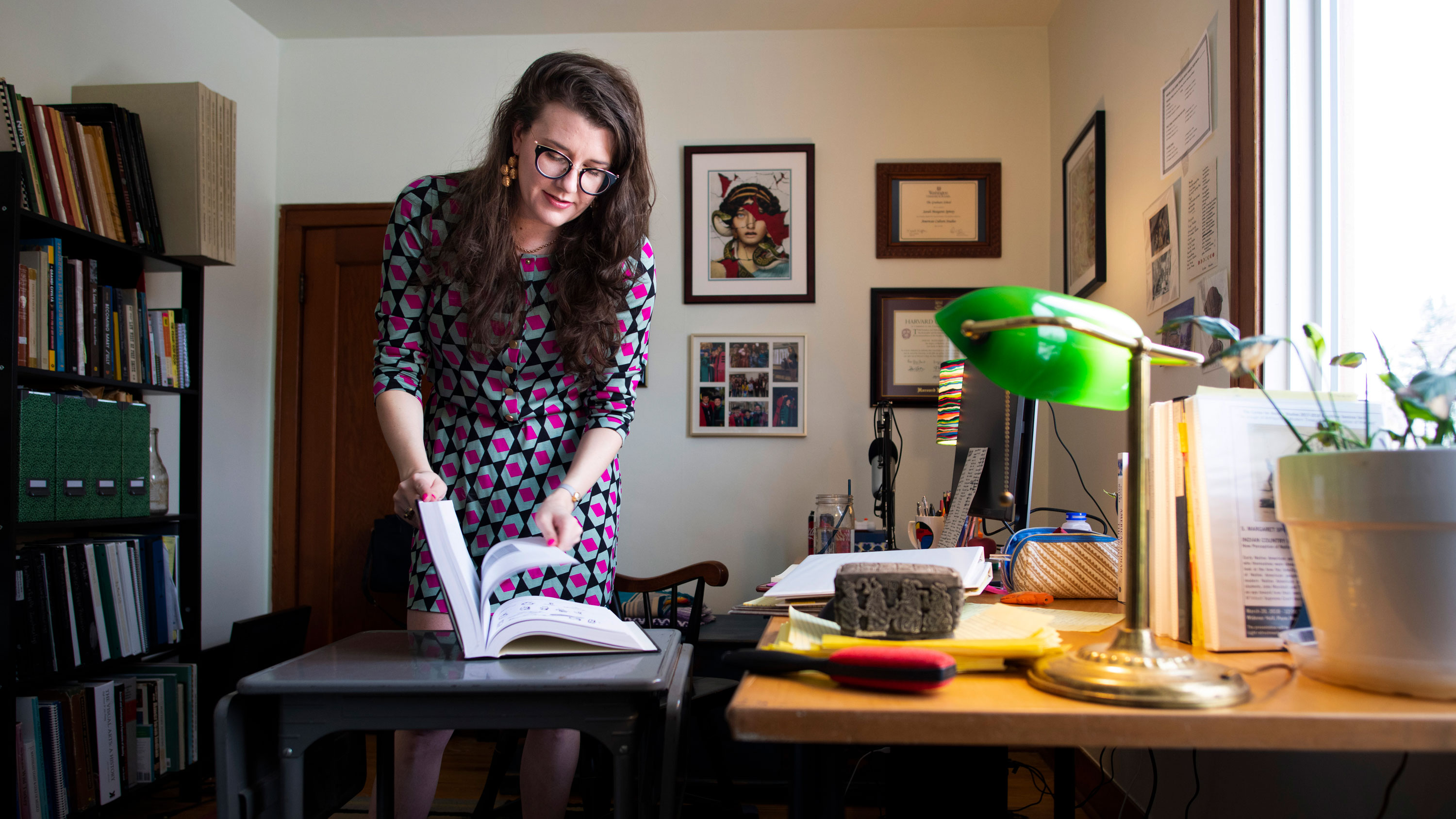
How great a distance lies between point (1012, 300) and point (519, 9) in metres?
2.95

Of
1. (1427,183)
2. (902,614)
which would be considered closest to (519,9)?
(1427,183)

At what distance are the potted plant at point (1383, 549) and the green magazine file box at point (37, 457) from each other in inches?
95.3

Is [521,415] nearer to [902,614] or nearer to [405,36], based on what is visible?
[902,614]

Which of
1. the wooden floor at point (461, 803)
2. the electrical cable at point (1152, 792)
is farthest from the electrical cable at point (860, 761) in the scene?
the electrical cable at point (1152, 792)

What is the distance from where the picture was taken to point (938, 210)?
314 centimetres

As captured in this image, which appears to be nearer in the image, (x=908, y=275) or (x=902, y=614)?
(x=902, y=614)

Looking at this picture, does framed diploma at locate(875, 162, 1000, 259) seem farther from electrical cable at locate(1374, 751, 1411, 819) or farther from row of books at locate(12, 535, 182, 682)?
row of books at locate(12, 535, 182, 682)

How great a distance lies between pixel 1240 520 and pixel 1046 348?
26 cm

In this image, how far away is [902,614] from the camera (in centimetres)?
76

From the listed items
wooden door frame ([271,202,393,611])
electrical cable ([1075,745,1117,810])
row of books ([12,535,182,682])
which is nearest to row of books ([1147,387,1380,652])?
electrical cable ([1075,745,1117,810])

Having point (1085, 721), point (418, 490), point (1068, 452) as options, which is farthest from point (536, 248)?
point (1068, 452)

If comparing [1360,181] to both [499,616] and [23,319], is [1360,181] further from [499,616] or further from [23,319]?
[23,319]

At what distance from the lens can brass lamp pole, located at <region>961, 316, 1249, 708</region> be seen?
58 centimetres

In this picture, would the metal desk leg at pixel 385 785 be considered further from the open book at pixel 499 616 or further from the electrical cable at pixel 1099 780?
the electrical cable at pixel 1099 780
